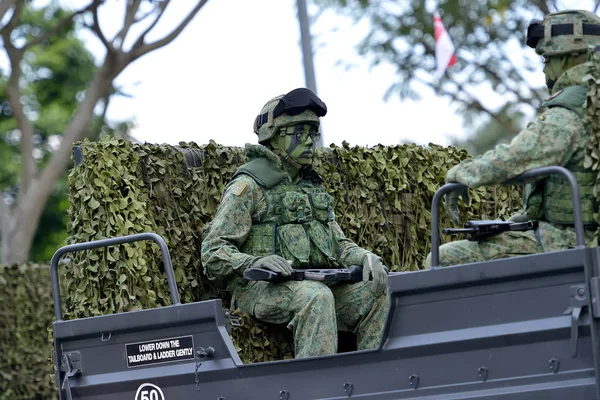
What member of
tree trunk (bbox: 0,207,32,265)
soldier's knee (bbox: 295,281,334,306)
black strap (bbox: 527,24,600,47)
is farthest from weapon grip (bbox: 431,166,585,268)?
tree trunk (bbox: 0,207,32,265)

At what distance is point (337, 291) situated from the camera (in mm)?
6242

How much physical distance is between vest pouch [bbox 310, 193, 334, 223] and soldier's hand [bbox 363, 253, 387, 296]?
0.44 meters

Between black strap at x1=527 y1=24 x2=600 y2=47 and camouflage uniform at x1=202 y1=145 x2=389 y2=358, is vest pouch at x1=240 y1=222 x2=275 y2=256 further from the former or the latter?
black strap at x1=527 y1=24 x2=600 y2=47

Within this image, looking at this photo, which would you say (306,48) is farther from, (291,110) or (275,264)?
(275,264)

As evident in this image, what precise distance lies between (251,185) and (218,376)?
127 cm

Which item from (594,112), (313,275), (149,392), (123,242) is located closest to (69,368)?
(149,392)

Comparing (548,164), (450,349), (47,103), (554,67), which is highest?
(47,103)

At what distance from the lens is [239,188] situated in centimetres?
616

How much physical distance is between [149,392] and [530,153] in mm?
2115

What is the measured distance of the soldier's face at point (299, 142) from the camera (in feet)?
20.5

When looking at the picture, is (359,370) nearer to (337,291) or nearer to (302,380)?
(302,380)

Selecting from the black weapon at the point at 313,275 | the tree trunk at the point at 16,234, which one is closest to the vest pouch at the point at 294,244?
the black weapon at the point at 313,275

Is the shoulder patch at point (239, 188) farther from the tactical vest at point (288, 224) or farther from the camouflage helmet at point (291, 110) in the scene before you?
the camouflage helmet at point (291, 110)

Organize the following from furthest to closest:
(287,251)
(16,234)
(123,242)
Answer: (16,234)
(287,251)
(123,242)
